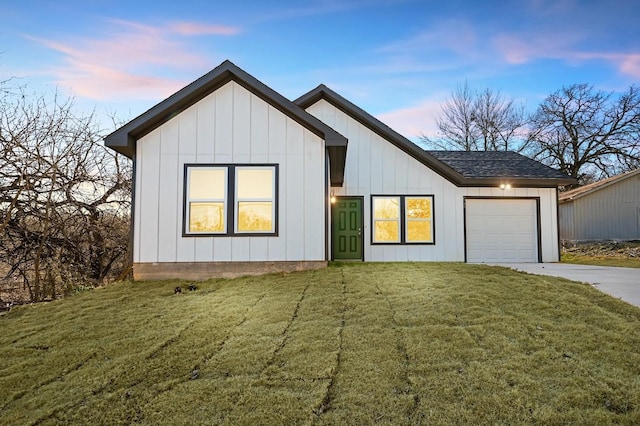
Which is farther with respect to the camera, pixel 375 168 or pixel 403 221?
pixel 375 168

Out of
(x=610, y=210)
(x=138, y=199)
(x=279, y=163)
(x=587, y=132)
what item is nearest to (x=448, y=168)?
(x=279, y=163)

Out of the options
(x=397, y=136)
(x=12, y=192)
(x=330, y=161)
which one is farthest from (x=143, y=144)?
(x=397, y=136)

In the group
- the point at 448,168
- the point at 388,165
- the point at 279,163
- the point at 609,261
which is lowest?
the point at 609,261

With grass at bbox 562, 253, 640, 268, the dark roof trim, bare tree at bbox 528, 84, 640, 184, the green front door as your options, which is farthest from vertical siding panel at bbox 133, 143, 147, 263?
bare tree at bbox 528, 84, 640, 184

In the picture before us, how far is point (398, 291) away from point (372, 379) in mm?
2995

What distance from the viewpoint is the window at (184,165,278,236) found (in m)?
7.90

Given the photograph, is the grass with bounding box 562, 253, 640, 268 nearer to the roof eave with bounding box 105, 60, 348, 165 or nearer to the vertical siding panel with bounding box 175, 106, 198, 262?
the roof eave with bounding box 105, 60, 348, 165

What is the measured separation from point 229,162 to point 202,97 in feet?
5.03

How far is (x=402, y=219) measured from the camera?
1103cm

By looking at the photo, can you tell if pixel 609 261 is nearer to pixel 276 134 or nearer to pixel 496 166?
pixel 496 166

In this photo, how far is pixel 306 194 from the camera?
796 cm

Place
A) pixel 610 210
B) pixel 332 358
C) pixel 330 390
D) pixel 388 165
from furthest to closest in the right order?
pixel 610 210 < pixel 388 165 < pixel 332 358 < pixel 330 390

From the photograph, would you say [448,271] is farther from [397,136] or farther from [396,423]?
[396,423]

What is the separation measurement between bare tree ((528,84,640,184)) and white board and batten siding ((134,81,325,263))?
24916 millimetres
